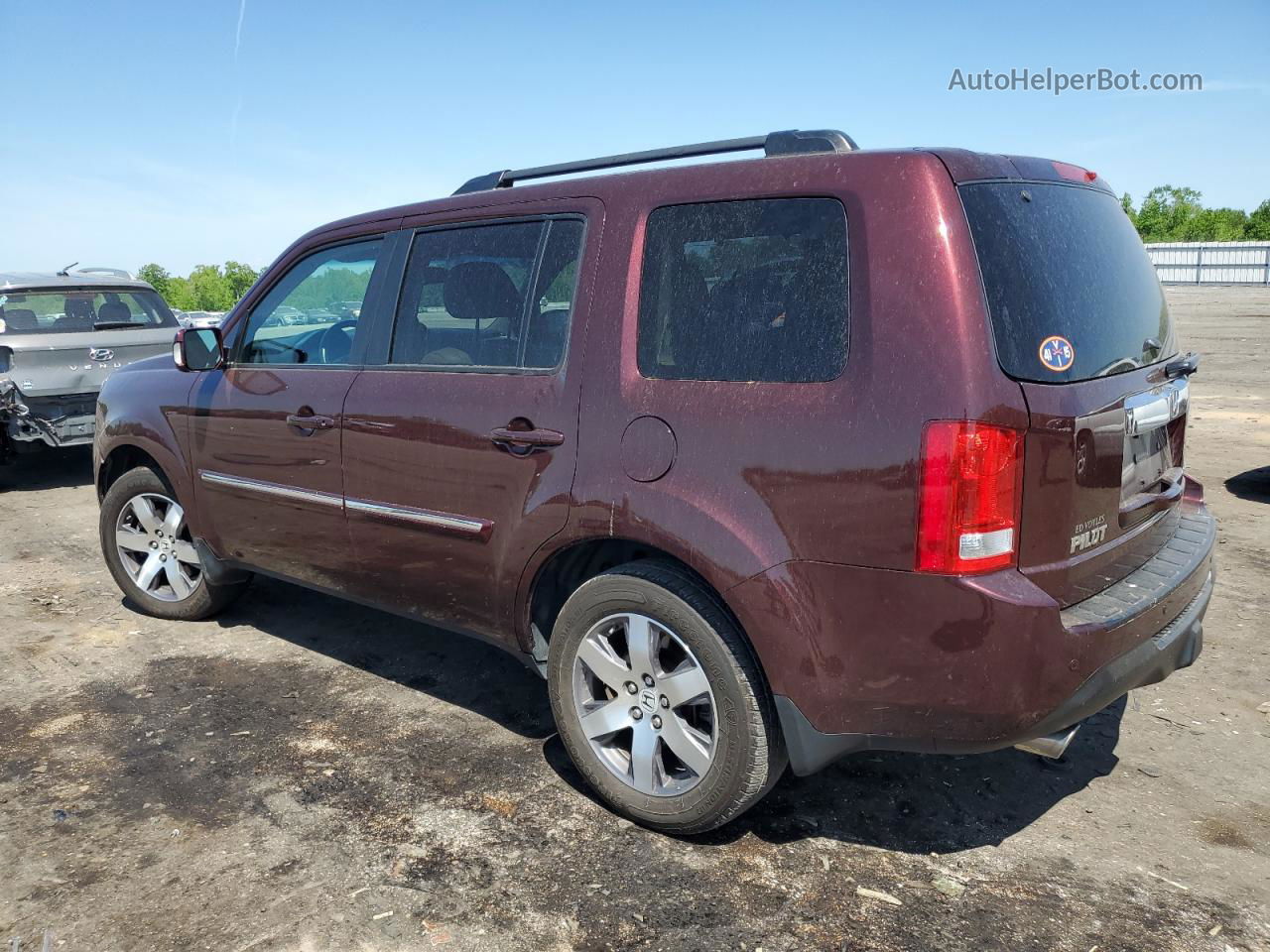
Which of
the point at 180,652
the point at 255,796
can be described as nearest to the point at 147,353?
the point at 180,652

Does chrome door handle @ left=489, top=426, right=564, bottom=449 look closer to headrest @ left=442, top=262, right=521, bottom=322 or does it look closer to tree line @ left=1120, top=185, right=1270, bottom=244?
headrest @ left=442, top=262, right=521, bottom=322

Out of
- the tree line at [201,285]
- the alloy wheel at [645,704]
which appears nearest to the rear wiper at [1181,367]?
the alloy wheel at [645,704]

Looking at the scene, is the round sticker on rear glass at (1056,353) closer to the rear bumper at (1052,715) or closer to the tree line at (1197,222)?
the rear bumper at (1052,715)

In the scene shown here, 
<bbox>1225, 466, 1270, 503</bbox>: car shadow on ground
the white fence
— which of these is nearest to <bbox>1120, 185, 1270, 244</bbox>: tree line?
the white fence

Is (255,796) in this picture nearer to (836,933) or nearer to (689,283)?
(836,933)

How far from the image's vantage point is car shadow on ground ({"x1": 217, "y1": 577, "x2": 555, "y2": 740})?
13.7 ft

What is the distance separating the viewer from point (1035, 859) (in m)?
2.98

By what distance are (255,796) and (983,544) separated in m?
2.42

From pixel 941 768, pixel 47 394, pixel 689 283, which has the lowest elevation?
pixel 941 768

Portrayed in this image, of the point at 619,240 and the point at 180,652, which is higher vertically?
the point at 619,240

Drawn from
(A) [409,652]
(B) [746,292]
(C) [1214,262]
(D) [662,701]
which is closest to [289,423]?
(A) [409,652]

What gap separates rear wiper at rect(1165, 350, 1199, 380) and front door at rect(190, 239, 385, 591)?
277 centimetres

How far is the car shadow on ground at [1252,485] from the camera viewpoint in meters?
7.36

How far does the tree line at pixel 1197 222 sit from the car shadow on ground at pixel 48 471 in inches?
3247
